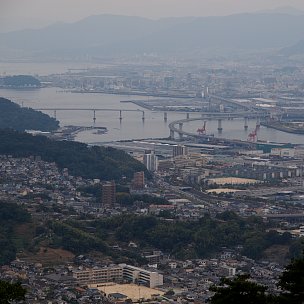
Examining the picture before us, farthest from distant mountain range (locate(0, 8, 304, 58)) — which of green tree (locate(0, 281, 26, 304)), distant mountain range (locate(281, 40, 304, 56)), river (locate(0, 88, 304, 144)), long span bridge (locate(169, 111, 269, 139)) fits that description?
green tree (locate(0, 281, 26, 304))

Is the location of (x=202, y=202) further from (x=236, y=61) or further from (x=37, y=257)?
(x=236, y=61)

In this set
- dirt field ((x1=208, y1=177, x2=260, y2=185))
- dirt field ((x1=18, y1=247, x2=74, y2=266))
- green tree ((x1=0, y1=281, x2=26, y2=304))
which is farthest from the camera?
dirt field ((x1=208, y1=177, x2=260, y2=185))

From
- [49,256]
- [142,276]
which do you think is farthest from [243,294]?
[49,256]

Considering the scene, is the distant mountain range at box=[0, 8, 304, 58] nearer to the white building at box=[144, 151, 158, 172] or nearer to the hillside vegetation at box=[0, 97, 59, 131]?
the hillside vegetation at box=[0, 97, 59, 131]

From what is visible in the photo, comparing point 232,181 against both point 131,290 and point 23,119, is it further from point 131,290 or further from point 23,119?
point 23,119

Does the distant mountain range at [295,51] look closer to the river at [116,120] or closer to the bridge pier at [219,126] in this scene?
the river at [116,120]

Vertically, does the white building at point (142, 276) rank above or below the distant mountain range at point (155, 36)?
above

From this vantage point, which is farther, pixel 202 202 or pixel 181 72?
pixel 181 72

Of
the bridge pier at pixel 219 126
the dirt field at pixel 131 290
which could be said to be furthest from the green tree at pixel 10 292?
the bridge pier at pixel 219 126

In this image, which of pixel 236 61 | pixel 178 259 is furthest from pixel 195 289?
pixel 236 61
